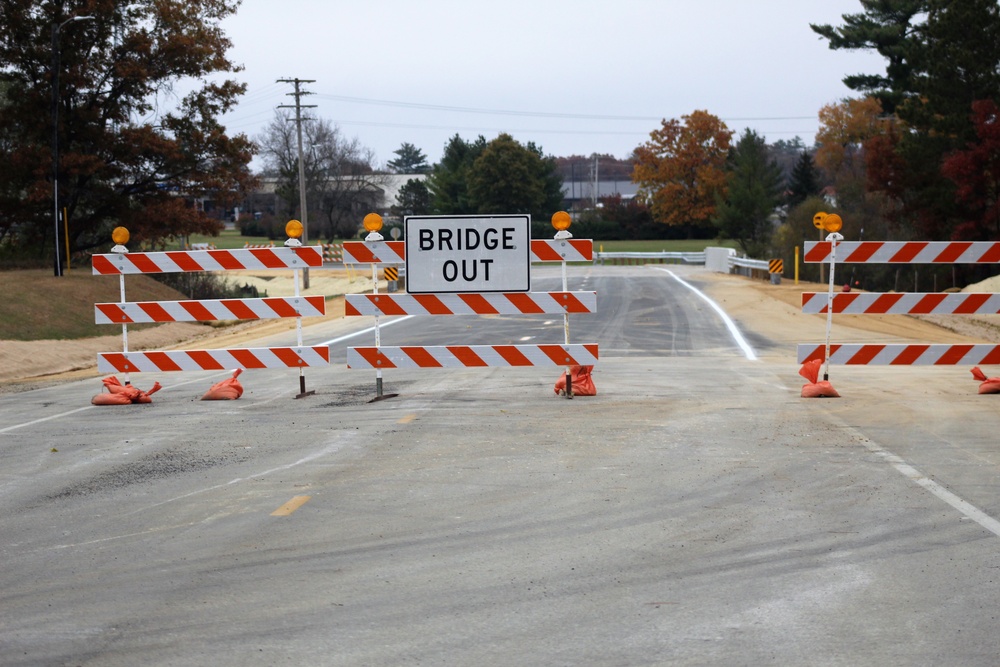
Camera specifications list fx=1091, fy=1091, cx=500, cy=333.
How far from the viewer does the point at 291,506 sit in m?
7.34

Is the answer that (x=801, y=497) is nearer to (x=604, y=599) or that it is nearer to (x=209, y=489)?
(x=604, y=599)

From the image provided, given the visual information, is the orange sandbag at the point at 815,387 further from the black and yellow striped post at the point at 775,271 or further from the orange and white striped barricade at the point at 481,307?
the black and yellow striped post at the point at 775,271

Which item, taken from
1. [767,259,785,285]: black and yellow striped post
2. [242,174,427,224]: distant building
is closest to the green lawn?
[242,174,427,224]: distant building

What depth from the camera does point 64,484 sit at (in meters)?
8.18

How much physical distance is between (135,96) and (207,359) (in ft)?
92.7

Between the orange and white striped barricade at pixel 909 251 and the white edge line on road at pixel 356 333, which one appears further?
the white edge line on road at pixel 356 333

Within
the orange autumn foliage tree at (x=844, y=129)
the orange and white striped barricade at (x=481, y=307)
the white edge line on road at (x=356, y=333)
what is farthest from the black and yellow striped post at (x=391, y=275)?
the orange autumn foliage tree at (x=844, y=129)

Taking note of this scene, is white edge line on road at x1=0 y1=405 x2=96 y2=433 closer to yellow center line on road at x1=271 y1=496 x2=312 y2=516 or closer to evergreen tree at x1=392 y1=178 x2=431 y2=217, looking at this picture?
yellow center line on road at x1=271 y1=496 x2=312 y2=516

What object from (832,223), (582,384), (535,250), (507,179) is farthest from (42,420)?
(507,179)

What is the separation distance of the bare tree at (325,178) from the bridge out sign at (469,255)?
7893cm

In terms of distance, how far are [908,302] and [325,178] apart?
88.5 m

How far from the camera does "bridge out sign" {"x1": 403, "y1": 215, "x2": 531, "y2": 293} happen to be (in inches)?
454

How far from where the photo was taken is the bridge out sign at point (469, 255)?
37.9 feet

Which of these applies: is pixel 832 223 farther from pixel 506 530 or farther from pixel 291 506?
pixel 291 506
